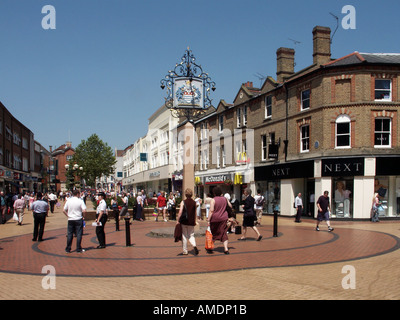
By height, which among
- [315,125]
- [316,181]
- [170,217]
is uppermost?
[315,125]

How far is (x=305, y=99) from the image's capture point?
2597cm

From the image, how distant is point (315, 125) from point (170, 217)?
35.0ft

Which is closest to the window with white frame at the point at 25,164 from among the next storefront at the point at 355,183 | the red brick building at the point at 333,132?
the red brick building at the point at 333,132

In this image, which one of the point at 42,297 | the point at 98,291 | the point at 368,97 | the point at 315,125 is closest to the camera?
the point at 42,297

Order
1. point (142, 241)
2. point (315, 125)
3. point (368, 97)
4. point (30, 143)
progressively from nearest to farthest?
point (142, 241), point (368, 97), point (315, 125), point (30, 143)

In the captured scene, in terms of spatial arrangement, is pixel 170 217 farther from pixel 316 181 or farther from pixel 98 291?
pixel 98 291

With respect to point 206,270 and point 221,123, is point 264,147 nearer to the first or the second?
point 221,123

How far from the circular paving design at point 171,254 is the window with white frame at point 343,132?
9.65 metres

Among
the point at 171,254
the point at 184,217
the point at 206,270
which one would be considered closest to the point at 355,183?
the point at 171,254

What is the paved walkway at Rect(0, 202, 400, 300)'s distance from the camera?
6629mm

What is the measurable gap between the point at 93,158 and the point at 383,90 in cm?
6169

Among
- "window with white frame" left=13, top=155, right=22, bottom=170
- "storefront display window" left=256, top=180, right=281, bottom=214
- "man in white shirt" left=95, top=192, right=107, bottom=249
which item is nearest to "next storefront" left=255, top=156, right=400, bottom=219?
"storefront display window" left=256, top=180, right=281, bottom=214
